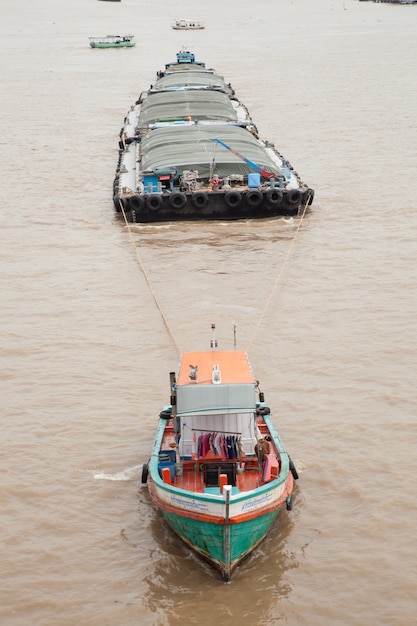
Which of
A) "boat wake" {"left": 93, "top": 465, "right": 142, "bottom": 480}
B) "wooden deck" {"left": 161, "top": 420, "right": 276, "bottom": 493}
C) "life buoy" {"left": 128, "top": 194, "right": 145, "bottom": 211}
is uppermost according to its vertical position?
"life buoy" {"left": 128, "top": 194, "right": 145, "bottom": 211}

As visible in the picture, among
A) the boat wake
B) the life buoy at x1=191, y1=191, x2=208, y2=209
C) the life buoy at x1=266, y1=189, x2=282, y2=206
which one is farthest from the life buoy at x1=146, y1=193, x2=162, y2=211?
the boat wake

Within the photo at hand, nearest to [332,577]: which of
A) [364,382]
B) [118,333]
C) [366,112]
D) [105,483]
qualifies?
[105,483]

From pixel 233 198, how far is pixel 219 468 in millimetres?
18293

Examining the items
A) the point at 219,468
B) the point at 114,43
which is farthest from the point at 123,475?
the point at 114,43

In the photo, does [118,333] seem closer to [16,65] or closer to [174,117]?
[174,117]

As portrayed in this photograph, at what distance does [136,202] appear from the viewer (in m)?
31.3

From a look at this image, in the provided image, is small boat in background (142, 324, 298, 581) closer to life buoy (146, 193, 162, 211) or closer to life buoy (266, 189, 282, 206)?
life buoy (146, 193, 162, 211)

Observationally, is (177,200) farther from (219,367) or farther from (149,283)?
(219,367)

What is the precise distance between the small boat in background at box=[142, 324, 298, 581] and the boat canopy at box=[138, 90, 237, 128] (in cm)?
3023

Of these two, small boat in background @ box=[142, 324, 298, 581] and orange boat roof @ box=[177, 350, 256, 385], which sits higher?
orange boat roof @ box=[177, 350, 256, 385]

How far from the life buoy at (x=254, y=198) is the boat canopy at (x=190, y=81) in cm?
A: 2430

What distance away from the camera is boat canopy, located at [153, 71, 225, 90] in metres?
55.9

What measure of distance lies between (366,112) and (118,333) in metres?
33.4

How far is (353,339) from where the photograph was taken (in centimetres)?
2192
